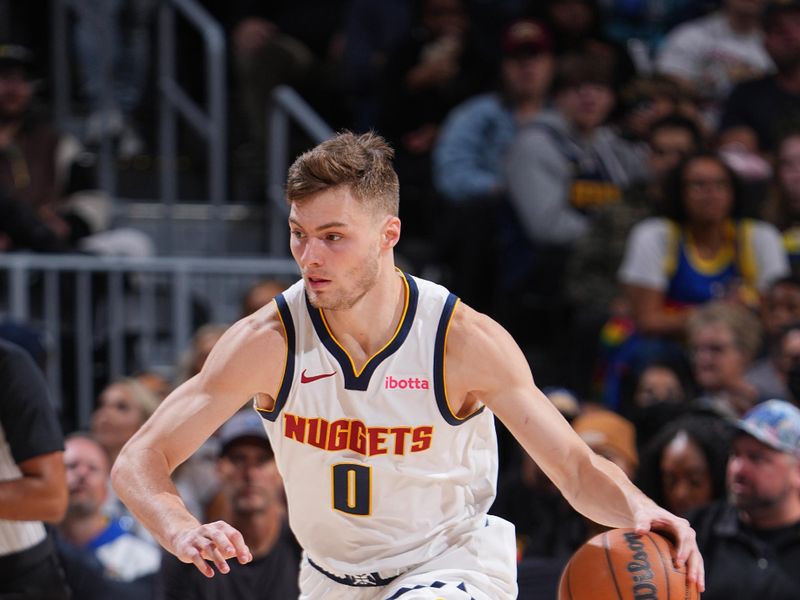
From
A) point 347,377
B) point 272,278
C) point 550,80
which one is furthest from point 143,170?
point 347,377

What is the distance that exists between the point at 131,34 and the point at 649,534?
7344mm

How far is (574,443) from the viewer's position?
453 cm

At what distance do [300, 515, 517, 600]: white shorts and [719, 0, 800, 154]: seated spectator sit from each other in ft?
20.1

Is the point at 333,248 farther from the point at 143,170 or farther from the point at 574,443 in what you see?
the point at 143,170

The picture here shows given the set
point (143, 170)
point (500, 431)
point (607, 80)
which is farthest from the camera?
point (143, 170)

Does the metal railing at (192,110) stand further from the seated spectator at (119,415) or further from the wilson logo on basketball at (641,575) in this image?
the wilson logo on basketball at (641,575)

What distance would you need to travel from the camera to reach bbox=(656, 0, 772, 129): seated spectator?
11.2 m

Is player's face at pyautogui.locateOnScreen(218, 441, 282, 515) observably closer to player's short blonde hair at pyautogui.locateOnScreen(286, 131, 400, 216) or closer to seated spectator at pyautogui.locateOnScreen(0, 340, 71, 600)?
seated spectator at pyautogui.locateOnScreen(0, 340, 71, 600)

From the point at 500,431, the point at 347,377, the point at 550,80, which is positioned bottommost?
the point at 500,431

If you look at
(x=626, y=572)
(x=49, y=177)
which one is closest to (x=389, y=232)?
(x=626, y=572)

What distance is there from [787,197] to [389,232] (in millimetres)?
5426

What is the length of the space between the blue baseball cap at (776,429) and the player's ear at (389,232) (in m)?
2.68

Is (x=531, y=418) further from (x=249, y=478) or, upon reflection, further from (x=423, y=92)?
(x=423, y=92)

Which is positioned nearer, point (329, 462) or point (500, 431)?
point (329, 462)
